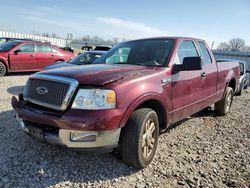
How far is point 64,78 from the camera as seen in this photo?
131 inches

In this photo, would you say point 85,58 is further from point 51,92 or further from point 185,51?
point 51,92

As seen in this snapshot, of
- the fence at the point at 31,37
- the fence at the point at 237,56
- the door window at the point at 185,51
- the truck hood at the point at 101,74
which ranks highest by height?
the fence at the point at 31,37

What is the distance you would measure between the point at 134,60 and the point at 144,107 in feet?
3.61

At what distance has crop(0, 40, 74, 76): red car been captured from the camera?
11.3 meters

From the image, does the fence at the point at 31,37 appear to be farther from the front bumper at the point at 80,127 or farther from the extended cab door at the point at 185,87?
the front bumper at the point at 80,127

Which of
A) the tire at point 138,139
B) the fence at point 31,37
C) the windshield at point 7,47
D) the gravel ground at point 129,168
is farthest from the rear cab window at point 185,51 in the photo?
the fence at point 31,37

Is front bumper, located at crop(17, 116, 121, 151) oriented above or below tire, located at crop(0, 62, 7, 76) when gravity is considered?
below

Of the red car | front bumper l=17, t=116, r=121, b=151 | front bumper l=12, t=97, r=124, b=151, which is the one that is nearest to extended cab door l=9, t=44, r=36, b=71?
the red car

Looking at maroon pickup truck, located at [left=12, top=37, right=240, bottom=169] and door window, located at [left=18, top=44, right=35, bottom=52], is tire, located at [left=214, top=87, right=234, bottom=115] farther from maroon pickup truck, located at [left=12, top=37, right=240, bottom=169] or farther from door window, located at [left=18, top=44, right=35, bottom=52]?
door window, located at [left=18, top=44, right=35, bottom=52]

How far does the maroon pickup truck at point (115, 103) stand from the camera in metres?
3.13

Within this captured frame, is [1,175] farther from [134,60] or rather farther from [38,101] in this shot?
[134,60]

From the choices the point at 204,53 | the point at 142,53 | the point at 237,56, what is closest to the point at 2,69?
the point at 142,53

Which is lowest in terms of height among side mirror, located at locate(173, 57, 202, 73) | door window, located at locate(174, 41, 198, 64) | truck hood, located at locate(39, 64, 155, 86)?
truck hood, located at locate(39, 64, 155, 86)

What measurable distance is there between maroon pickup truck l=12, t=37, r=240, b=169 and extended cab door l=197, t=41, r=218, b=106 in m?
0.80
